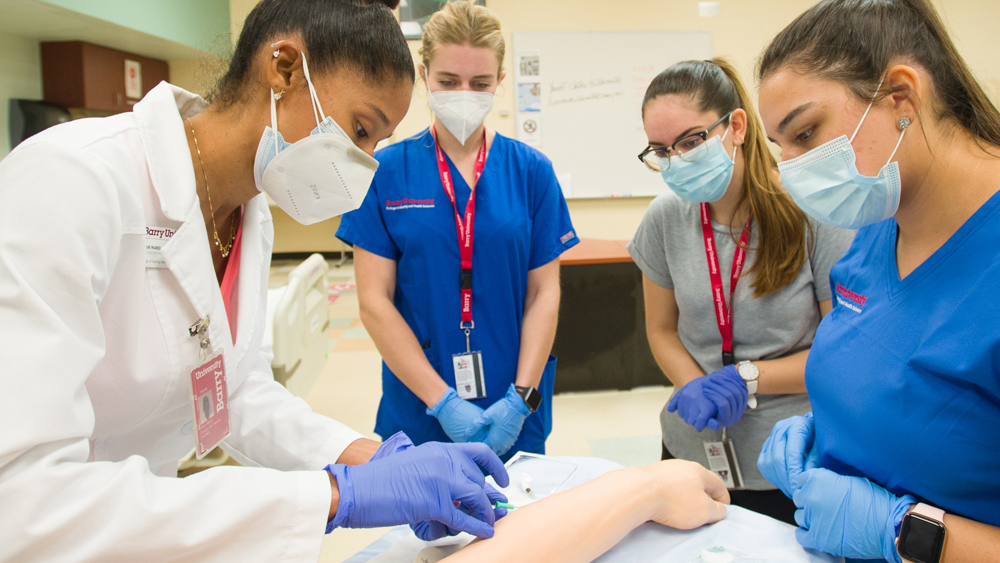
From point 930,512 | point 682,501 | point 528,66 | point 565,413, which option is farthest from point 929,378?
point 528,66

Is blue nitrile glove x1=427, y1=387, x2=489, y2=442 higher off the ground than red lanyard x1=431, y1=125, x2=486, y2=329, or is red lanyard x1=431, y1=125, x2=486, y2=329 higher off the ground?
red lanyard x1=431, y1=125, x2=486, y2=329

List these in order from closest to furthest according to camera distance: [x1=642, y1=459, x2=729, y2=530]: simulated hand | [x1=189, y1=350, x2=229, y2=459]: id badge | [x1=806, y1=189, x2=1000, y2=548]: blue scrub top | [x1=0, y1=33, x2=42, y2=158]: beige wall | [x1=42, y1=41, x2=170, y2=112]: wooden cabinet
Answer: [x1=806, y1=189, x2=1000, y2=548]: blue scrub top
[x1=189, y1=350, x2=229, y2=459]: id badge
[x1=642, y1=459, x2=729, y2=530]: simulated hand
[x1=0, y1=33, x2=42, y2=158]: beige wall
[x1=42, y1=41, x2=170, y2=112]: wooden cabinet

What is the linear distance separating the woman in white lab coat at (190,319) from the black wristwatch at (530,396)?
552mm

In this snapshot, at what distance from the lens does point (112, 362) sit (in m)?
0.84

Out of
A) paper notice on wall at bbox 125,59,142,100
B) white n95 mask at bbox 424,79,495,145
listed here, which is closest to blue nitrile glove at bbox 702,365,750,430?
white n95 mask at bbox 424,79,495,145

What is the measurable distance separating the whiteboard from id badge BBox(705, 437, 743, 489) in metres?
4.22

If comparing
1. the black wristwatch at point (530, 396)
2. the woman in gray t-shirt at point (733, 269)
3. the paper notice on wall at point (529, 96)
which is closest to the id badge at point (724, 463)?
the woman in gray t-shirt at point (733, 269)

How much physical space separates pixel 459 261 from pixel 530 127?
4.06 meters

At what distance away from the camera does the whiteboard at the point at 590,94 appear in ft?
17.5

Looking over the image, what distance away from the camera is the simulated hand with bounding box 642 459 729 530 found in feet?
3.63

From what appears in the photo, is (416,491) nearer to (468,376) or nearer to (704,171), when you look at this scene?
(468,376)

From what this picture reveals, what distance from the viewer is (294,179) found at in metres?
1.03

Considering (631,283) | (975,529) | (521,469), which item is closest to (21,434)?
(521,469)

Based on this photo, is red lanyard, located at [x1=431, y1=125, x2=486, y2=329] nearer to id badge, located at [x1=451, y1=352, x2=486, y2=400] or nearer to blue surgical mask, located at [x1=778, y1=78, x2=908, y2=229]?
id badge, located at [x1=451, y1=352, x2=486, y2=400]
